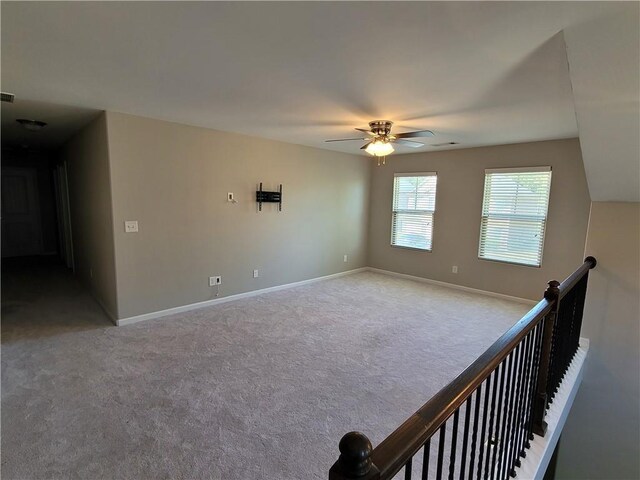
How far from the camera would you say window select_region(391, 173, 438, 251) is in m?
5.75

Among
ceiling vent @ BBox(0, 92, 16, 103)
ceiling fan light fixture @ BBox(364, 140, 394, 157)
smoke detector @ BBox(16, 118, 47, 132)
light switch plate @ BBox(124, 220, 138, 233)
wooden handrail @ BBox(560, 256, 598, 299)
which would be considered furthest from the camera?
smoke detector @ BBox(16, 118, 47, 132)

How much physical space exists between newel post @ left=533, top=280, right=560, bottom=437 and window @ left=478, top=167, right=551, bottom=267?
10.2ft

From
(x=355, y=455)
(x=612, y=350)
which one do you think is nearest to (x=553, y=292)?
(x=355, y=455)

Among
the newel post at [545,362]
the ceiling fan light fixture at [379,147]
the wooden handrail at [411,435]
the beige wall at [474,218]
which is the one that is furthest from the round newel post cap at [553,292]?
the beige wall at [474,218]

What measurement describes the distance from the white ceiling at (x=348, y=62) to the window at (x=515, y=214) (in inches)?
60.4

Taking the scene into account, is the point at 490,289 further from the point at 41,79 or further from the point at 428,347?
the point at 41,79

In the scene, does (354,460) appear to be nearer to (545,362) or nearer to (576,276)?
(545,362)

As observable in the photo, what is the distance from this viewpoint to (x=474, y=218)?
205 inches

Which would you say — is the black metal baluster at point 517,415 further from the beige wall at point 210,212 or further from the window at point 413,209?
the window at point 413,209

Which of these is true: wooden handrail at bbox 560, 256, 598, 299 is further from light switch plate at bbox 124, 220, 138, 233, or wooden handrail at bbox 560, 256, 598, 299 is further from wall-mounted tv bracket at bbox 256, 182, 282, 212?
light switch plate at bbox 124, 220, 138, 233

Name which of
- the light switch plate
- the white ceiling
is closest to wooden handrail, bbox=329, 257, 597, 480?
the white ceiling

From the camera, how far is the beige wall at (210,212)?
364 centimetres

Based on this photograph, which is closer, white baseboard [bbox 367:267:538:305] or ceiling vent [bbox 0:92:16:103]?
ceiling vent [bbox 0:92:16:103]

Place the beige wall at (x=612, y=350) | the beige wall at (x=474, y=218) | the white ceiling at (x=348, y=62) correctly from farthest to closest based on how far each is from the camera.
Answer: the beige wall at (x=474, y=218)
the beige wall at (x=612, y=350)
the white ceiling at (x=348, y=62)
